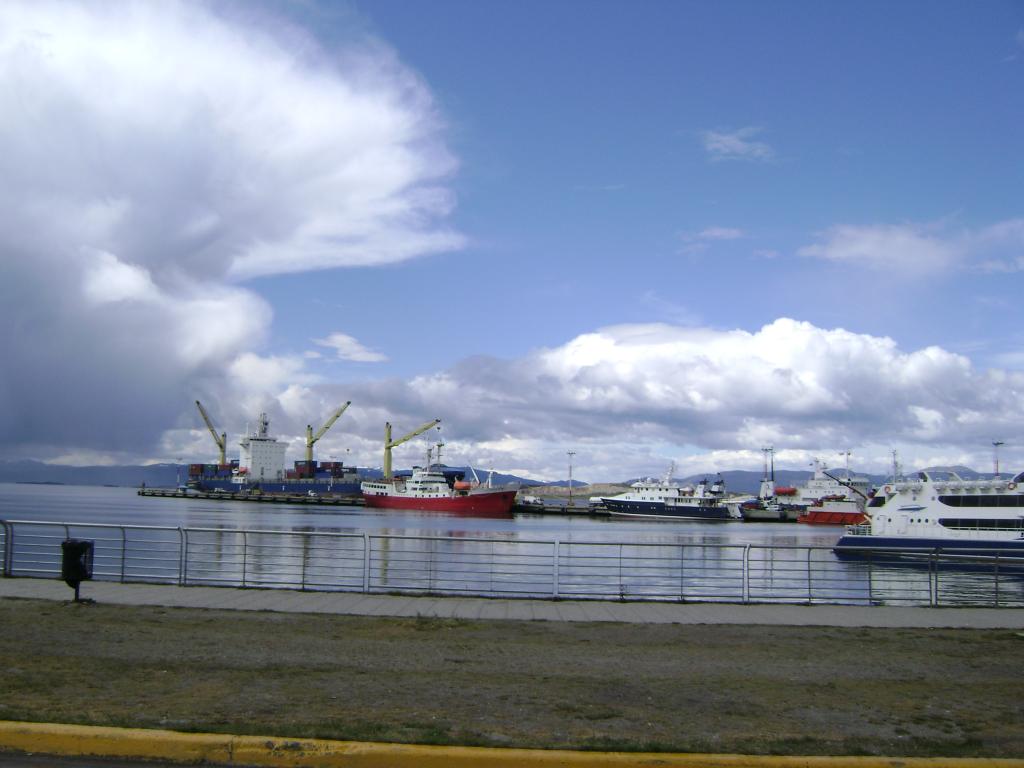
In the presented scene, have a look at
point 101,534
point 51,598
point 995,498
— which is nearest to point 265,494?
point 101,534

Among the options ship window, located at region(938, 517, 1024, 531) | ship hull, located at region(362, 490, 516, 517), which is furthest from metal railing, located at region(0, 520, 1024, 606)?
ship hull, located at region(362, 490, 516, 517)

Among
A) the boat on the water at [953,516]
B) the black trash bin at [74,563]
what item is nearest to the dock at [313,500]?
the boat on the water at [953,516]

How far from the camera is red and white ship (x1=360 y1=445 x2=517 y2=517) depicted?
126m

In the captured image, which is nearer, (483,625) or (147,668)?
(147,668)

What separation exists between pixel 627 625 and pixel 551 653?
2.42 m

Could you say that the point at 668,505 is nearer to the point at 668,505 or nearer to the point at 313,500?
the point at 668,505

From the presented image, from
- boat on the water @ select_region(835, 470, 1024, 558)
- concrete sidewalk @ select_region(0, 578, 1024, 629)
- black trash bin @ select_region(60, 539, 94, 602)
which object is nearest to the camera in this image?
Result: black trash bin @ select_region(60, 539, 94, 602)

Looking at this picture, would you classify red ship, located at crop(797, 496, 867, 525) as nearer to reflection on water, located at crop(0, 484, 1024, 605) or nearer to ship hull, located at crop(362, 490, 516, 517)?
ship hull, located at crop(362, 490, 516, 517)

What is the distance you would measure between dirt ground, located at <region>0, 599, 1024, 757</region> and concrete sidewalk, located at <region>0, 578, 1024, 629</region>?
606 millimetres

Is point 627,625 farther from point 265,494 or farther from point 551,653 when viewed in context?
point 265,494

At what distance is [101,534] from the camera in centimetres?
5706

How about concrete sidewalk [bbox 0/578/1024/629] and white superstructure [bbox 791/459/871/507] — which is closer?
concrete sidewalk [bbox 0/578/1024/629]

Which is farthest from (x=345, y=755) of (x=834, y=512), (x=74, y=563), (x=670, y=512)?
(x=834, y=512)

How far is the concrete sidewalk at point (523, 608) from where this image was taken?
12664 mm
